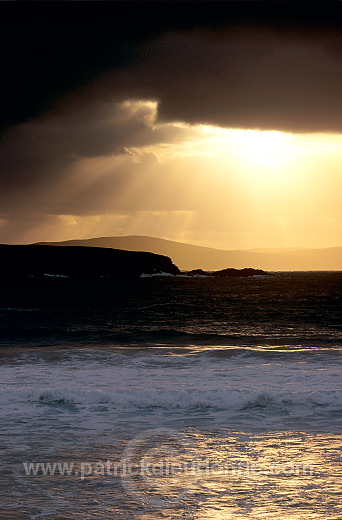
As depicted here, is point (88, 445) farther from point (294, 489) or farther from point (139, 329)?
point (139, 329)

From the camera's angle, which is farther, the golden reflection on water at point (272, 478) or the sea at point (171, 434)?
the sea at point (171, 434)

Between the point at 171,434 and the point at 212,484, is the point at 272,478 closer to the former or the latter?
the point at 212,484

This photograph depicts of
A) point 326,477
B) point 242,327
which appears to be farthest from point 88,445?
point 242,327

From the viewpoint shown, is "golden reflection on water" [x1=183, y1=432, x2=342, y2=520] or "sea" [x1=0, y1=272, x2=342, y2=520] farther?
"sea" [x1=0, y1=272, x2=342, y2=520]

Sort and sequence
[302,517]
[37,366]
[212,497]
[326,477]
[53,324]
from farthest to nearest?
1. [53,324]
2. [37,366]
3. [326,477]
4. [212,497]
5. [302,517]

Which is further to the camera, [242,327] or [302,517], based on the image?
[242,327]

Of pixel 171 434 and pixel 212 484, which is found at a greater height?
pixel 212 484

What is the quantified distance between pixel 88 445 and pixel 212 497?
395cm

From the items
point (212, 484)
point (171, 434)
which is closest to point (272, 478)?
point (212, 484)

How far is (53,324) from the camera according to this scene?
5222 cm

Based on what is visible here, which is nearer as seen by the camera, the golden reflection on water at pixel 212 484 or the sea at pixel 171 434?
the golden reflection on water at pixel 212 484

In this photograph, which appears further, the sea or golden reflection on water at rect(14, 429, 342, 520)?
the sea

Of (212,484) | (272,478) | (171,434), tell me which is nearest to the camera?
(212,484)

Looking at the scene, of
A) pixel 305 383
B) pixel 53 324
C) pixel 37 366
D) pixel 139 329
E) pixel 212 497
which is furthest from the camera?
pixel 53 324
